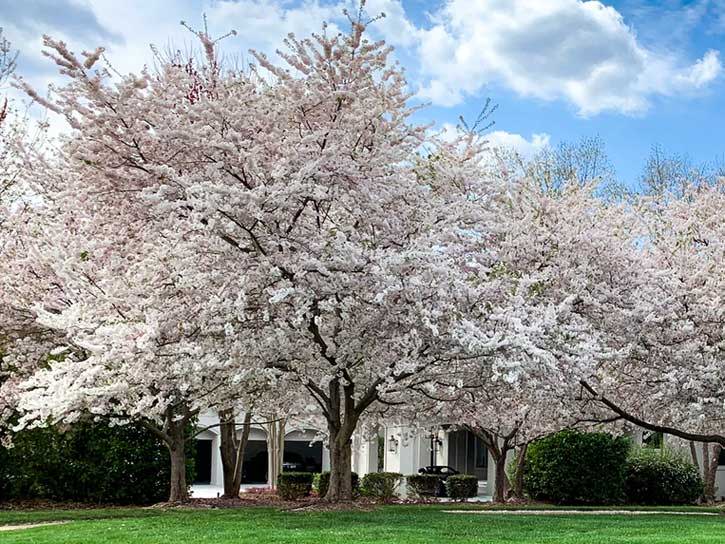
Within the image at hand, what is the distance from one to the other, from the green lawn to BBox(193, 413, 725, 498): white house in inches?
501

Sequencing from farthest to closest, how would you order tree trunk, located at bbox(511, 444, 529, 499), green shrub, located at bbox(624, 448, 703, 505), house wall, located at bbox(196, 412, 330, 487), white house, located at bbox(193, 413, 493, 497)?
house wall, located at bbox(196, 412, 330, 487)
white house, located at bbox(193, 413, 493, 497)
green shrub, located at bbox(624, 448, 703, 505)
tree trunk, located at bbox(511, 444, 529, 499)

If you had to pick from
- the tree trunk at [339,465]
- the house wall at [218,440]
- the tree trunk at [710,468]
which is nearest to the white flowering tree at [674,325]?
the tree trunk at [339,465]

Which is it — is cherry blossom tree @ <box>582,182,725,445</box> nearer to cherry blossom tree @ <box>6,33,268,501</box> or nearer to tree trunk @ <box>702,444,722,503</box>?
cherry blossom tree @ <box>6,33,268,501</box>

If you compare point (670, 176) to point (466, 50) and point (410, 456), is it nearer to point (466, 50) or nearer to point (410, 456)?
point (410, 456)

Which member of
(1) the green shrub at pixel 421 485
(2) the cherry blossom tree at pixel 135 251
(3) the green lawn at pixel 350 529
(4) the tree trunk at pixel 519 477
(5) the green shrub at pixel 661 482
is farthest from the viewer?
(1) the green shrub at pixel 421 485

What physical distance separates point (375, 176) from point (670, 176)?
73.4 feet

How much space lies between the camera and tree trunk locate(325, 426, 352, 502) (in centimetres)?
1468

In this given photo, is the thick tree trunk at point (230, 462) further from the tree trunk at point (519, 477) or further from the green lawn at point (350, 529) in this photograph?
the tree trunk at point (519, 477)

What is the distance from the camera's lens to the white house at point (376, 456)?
102 ft

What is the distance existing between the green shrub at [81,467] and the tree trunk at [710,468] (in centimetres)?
1607

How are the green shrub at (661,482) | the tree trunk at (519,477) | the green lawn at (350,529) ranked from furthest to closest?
1. the green shrub at (661,482)
2. the tree trunk at (519,477)
3. the green lawn at (350,529)

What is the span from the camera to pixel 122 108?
11578 millimetres

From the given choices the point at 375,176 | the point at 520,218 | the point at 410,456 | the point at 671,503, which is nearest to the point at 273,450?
the point at 410,456

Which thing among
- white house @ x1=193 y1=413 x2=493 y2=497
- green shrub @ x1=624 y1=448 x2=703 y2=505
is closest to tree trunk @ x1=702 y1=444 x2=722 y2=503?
green shrub @ x1=624 y1=448 x2=703 y2=505
